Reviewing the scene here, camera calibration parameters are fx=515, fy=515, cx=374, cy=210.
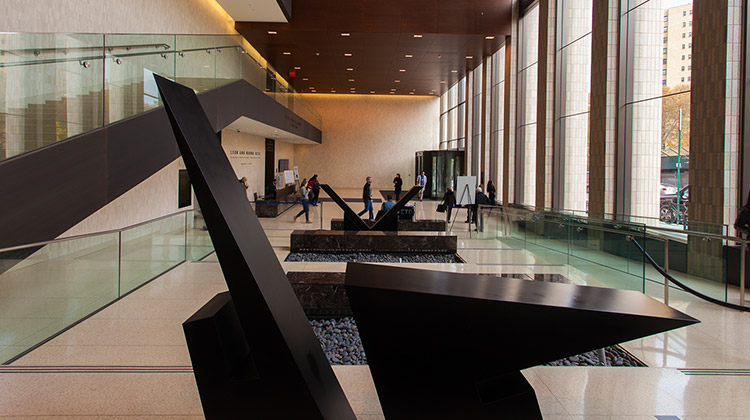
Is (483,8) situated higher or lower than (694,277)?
higher

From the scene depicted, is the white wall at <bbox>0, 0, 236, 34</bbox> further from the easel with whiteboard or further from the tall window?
the tall window

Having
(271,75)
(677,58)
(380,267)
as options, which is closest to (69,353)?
(380,267)

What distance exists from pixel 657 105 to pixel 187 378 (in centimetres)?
1159

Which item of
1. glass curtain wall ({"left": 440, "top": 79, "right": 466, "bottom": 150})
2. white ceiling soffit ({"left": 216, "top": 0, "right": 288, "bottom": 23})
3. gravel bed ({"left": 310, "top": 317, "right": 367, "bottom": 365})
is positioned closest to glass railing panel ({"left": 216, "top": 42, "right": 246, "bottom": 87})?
white ceiling soffit ({"left": 216, "top": 0, "right": 288, "bottom": 23})

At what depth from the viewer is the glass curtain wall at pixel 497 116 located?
22234 mm

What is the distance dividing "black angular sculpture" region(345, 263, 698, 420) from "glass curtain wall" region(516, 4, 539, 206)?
1685 cm

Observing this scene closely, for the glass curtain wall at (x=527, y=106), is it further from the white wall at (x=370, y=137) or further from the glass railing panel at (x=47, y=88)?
the white wall at (x=370, y=137)

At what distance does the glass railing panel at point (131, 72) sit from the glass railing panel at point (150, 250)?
1.70m

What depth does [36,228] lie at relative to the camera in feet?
18.2

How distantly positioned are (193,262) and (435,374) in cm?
790

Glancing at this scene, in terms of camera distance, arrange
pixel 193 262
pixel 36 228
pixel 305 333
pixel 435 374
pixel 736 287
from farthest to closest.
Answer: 1. pixel 193 262
2. pixel 736 287
3. pixel 36 228
4. pixel 305 333
5. pixel 435 374

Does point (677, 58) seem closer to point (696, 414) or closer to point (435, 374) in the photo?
point (696, 414)

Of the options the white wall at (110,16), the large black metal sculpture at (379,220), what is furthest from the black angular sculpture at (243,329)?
the large black metal sculpture at (379,220)

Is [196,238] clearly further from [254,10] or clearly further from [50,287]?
[254,10]
